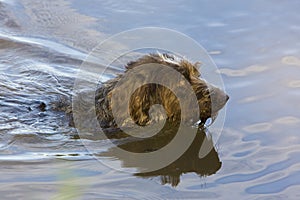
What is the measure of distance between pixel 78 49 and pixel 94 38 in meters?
0.39

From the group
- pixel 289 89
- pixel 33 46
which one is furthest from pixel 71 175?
pixel 33 46

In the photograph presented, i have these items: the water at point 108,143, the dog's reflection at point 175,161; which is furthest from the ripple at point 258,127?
the dog's reflection at point 175,161

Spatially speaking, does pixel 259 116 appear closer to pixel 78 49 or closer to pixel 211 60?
pixel 211 60

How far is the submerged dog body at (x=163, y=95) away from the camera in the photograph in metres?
6.71

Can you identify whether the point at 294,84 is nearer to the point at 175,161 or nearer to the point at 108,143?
the point at 175,161

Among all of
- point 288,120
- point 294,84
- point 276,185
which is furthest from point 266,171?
point 294,84

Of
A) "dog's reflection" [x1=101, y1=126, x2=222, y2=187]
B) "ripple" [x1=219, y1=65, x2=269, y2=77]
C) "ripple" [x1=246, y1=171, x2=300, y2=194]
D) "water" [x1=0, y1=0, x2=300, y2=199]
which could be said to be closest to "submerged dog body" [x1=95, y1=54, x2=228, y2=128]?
"dog's reflection" [x1=101, y1=126, x2=222, y2=187]

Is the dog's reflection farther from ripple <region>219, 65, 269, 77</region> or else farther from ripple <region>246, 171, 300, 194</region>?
A: ripple <region>219, 65, 269, 77</region>

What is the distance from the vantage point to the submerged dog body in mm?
6707

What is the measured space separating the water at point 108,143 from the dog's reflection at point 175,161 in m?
0.04

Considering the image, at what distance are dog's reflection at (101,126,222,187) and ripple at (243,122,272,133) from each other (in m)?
0.46

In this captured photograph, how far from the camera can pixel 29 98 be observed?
311 inches

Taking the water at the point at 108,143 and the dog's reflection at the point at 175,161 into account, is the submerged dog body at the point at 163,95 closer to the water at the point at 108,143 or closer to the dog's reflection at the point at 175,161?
the dog's reflection at the point at 175,161

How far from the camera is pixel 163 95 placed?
22.1 ft
